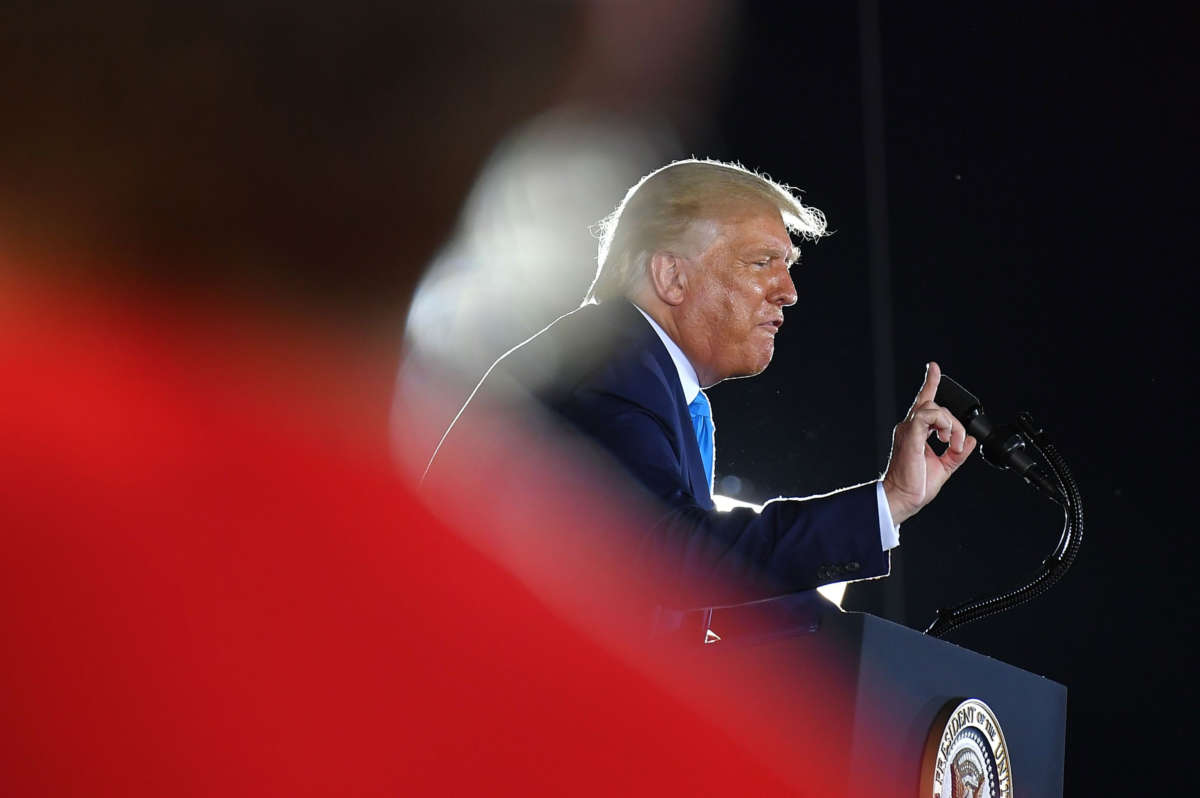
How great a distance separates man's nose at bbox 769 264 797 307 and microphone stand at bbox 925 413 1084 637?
0.47 m

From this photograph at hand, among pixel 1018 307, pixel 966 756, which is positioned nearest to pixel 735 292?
pixel 966 756

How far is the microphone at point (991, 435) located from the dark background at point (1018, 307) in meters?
1.46

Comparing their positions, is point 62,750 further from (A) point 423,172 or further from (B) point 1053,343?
(B) point 1053,343

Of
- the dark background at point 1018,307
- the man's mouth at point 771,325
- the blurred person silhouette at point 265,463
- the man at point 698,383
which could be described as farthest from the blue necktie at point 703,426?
the dark background at point 1018,307

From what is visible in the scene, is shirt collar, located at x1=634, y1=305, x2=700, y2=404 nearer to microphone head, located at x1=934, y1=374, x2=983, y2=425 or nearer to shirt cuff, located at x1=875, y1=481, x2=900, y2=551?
microphone head, located at x1=934, y1=374, x2=983, y2=425

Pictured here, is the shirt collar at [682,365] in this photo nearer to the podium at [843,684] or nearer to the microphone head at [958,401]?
the microphone head at [958,401]

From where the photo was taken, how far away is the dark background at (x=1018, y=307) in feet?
9.19

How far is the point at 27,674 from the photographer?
1.67m

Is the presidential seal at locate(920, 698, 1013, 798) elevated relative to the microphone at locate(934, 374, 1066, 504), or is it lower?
lower

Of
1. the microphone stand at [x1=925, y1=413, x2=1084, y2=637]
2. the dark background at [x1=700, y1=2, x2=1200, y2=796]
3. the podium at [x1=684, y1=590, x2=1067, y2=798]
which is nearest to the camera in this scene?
the podium at [x1=684, y1=590, x2=1067, y2=798]

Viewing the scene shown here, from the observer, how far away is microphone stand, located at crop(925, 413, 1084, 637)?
5.06ft

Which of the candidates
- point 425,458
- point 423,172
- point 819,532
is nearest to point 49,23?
point 423,172

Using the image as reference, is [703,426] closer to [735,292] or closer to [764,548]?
[735,292]

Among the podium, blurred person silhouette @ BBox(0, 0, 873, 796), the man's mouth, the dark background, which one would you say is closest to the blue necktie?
the man's mouth
